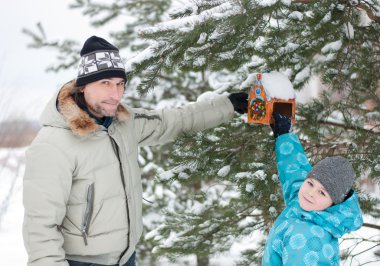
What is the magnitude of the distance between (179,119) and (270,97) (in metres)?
0.59

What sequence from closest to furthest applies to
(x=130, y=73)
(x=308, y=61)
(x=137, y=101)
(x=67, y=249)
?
(x=67, y=249), (x=130, y=73), (x=308, y=61), (x=137, y=101)

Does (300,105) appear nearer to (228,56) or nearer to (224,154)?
(224,154)

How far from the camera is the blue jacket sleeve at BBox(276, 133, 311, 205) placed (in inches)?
101

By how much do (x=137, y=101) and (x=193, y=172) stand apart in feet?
15.2

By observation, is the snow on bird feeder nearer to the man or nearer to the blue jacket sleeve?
the blue jacket sleeve

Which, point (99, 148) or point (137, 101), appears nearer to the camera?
point (99, 148)

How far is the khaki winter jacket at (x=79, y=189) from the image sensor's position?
2.11 meters

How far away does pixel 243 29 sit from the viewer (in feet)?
7.36

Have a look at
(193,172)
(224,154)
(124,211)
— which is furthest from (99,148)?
(224,154)

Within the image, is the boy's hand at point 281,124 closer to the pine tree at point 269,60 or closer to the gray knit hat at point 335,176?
the pine tree at point 269,60

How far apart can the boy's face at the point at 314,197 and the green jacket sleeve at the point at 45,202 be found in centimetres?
115

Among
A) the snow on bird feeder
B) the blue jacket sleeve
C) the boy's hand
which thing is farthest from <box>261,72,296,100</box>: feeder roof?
the blue jacket sleeve

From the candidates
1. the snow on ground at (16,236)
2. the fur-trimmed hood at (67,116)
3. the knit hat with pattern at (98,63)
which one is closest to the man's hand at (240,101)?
the knit hat with pattern at (98,63)

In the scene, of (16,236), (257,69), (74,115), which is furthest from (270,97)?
(16,236)
